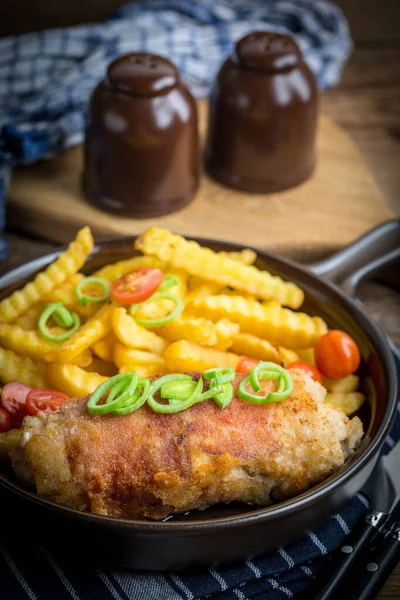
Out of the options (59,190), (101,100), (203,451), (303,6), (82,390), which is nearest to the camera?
(203,451)

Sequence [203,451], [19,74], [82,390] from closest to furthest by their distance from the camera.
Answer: [203,451]
[82,390]
[19,74]

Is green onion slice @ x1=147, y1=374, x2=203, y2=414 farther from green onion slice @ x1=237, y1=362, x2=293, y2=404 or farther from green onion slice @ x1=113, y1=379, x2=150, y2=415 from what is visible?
green onion slice @ x1=237, y1=362, x2=293, y2=404

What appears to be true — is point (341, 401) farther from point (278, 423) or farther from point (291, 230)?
point (291, 230)

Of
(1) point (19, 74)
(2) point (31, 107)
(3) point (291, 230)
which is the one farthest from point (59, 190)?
(3) point (291, 230)

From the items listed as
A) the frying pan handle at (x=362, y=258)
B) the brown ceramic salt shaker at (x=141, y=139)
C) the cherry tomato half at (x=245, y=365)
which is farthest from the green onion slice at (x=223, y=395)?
the brown ceramic salt shaker at (x=141, y=139)

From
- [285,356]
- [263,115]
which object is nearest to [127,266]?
[285,356]

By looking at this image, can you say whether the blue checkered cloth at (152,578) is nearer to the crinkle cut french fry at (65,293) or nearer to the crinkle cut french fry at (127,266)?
the crinkle cut french fry at (65,293)
